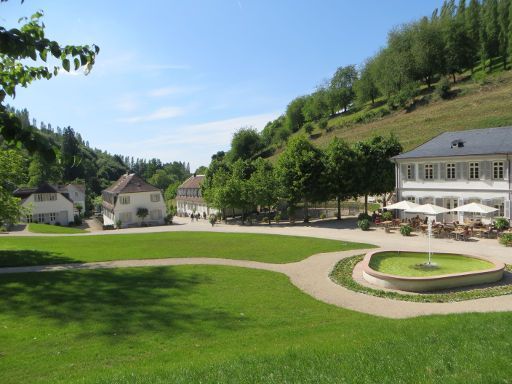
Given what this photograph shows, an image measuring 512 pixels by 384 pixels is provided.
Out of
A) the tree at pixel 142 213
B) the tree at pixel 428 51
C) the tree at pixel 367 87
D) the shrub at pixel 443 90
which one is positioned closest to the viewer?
the tree at pixel 142 213

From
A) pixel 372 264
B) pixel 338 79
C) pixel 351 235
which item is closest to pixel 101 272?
pixel 372 264

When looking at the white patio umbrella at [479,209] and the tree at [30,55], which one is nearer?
the tree at [30,55]

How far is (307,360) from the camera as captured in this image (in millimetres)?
7820

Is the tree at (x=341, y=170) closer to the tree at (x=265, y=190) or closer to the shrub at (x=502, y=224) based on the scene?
the tree at (x=265, y=190)

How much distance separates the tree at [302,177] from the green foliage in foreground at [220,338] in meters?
27.7

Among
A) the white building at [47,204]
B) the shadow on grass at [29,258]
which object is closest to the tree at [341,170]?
the shadow on grass at [29,258]

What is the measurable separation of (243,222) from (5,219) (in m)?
30.6

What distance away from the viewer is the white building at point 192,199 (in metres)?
70.8

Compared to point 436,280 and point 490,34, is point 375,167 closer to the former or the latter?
point 436,280

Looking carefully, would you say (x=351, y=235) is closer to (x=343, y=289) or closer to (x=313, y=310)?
(x=343, y=289)

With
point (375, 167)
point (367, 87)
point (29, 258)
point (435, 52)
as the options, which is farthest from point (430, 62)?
point (29, 258)

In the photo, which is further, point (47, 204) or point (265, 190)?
point (47, 204)

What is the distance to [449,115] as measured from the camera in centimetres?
7581

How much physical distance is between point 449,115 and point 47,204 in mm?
71281
